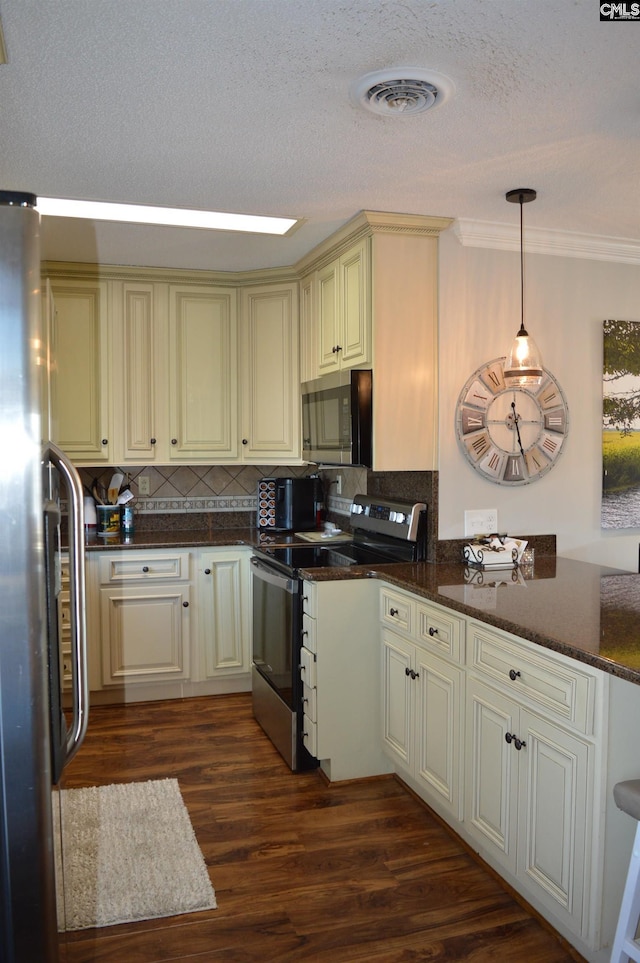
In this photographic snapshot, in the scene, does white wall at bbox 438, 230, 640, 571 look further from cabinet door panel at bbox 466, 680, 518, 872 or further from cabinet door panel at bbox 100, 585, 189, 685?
cabinet door panel at bbox 100, 585, 189, 685

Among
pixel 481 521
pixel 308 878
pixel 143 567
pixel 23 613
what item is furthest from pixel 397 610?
pixel 23 613

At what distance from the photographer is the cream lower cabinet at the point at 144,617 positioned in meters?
3.82

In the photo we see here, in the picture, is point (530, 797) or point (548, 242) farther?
point (548, 242)

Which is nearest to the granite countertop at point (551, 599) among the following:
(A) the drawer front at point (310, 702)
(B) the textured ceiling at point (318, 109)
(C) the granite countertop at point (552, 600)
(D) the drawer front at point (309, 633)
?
(C) the granite countertop at point (552, 600)

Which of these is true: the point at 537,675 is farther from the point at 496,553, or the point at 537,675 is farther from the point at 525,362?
the point at 525,362

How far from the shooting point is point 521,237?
121 inches

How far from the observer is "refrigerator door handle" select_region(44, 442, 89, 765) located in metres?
1.31

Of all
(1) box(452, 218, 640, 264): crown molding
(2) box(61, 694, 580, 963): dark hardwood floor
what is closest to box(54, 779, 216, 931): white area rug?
(2) box(61, 694, 580, 963): dark hardwood floor

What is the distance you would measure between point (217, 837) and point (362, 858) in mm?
513

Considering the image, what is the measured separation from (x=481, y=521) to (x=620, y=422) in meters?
0.83

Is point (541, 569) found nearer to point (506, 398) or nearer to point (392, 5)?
point (506, 398)

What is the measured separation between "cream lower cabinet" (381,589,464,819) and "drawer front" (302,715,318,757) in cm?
28

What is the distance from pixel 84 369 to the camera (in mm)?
4027

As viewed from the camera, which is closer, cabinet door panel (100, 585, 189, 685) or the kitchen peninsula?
the kitchen peninsula
